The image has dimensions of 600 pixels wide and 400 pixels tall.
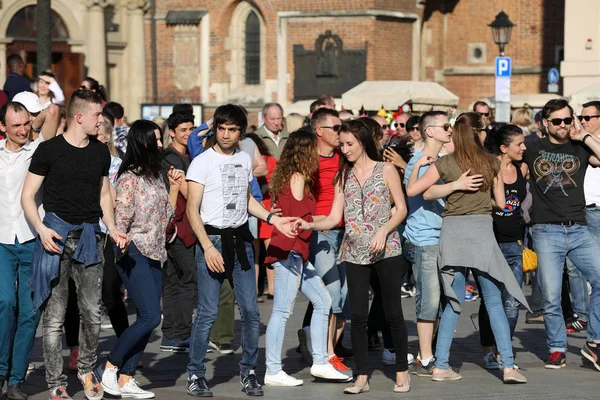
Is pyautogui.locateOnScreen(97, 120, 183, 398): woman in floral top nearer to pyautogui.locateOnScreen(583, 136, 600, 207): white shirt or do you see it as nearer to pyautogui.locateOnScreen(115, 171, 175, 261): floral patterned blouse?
pyautogui.locateOnScreen(115, 171, 175, 261): floral patterned blouse

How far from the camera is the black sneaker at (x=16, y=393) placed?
29.6 feet

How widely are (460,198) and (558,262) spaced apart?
1256 millimetres

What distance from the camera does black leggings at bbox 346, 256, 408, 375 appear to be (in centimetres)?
941

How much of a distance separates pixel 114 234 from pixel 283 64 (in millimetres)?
29248

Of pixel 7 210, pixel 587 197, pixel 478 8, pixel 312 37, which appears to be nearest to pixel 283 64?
pixel 312 37

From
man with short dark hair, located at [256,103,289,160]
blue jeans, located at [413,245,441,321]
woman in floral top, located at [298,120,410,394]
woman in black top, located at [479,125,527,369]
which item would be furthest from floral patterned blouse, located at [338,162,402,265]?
man with short dark hair, located at [256,103,289,160]

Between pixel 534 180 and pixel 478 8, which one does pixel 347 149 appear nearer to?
pixel 534 180

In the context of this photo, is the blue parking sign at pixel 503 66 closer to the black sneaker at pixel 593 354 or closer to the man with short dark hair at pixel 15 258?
the black sneaker at pixel 593 354

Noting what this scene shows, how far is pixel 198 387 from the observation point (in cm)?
920

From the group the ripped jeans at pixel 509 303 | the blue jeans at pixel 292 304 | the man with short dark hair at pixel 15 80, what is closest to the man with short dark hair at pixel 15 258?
the blue jeans at pixel 292 304

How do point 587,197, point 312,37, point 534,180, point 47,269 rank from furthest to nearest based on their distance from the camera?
point 312,37, point 587,197, point 534,180, point 47,269

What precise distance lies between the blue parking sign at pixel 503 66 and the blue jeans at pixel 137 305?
52.3 ft

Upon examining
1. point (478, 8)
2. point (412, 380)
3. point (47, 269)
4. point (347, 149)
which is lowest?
point (412, 380)

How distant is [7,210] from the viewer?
30.0 ft
